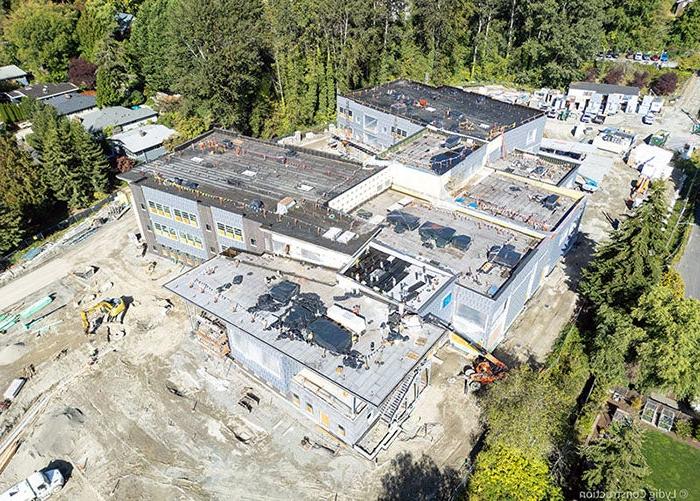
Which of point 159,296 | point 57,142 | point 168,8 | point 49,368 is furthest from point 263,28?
point 49,368

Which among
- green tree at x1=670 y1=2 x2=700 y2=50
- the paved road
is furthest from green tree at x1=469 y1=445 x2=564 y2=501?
green tree at x1=670 y1=2 x2=700 y2=50

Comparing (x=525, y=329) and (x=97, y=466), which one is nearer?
(x=97, y=466)

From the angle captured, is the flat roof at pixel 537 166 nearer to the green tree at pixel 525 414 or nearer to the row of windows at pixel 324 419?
the green tree at pixel 525 414

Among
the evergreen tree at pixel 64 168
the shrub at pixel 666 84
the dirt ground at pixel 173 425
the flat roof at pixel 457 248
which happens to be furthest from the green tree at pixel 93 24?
the shrub at pixel 666 84

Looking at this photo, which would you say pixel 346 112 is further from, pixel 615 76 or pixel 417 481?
pixel 615 76

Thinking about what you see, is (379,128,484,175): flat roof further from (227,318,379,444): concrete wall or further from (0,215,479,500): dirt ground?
(227,318,379,444): concrete wall

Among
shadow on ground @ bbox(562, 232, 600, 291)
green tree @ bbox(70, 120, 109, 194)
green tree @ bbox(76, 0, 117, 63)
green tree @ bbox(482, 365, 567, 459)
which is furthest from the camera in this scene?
green tree @ bbox(76, 0, 117, 63)

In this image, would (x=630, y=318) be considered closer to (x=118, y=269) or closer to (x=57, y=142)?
(x=118, y=269)
